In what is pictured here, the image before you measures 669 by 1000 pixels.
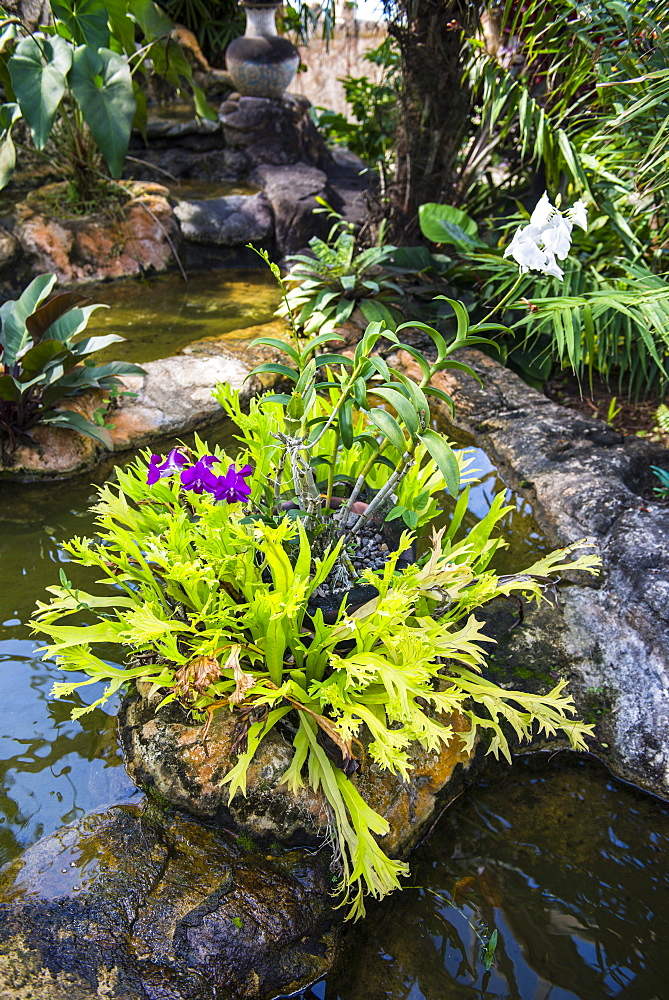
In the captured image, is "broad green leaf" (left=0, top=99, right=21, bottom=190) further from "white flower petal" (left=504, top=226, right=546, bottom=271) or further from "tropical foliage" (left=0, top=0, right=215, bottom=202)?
"white flower petal" (left=504, top=226, right=546, bottom=271)

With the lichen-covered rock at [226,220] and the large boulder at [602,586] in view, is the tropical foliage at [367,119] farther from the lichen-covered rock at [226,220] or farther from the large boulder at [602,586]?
the large boulder at [602,586]

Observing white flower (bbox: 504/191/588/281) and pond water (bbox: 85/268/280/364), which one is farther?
pond water (bbox: 85/268/280/364)

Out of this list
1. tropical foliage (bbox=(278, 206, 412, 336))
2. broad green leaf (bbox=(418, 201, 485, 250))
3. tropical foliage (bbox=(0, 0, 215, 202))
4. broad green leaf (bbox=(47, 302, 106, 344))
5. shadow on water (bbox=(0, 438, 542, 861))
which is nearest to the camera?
shadow on water (bbox=(0, 438, 542, 861))

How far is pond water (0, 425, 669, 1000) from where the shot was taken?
1.39m

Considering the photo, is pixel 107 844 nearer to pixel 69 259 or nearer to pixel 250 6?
pixel 69 259

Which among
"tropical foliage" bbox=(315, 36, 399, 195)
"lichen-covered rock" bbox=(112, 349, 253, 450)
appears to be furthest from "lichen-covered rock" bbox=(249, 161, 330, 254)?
"lichen-covered rock" bbox=(112, 349, 253, 450)

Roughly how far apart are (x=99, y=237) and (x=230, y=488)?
3.94 metres

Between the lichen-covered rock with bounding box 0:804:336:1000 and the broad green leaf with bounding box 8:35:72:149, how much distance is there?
3729mm

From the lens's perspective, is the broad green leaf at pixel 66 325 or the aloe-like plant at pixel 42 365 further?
the broad green leaf at pixel 66 325

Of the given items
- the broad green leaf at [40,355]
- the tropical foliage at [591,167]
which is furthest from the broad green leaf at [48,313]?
the tropical foliage at [591,167]

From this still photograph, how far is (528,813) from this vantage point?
5.58 ft

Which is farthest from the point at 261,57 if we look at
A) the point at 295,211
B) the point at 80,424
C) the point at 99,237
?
the point at 80,424

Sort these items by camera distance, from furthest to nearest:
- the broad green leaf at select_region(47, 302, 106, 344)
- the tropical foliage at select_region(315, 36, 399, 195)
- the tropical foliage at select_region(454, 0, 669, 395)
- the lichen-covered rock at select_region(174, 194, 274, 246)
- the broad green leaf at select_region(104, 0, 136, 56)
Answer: the tropical foliage at select_region(315, 36, 399, 195) < the lichen-covered rock at select_region(174, 194, 274, 246) < the broad green leaf at select_region(104, 0, 136, 56) < the tropical foliage at select_region(454, 0, 669, 395) < the broad green leaf at select_region(47, 302, 106, 344)

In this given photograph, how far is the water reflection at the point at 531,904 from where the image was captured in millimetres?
1377
